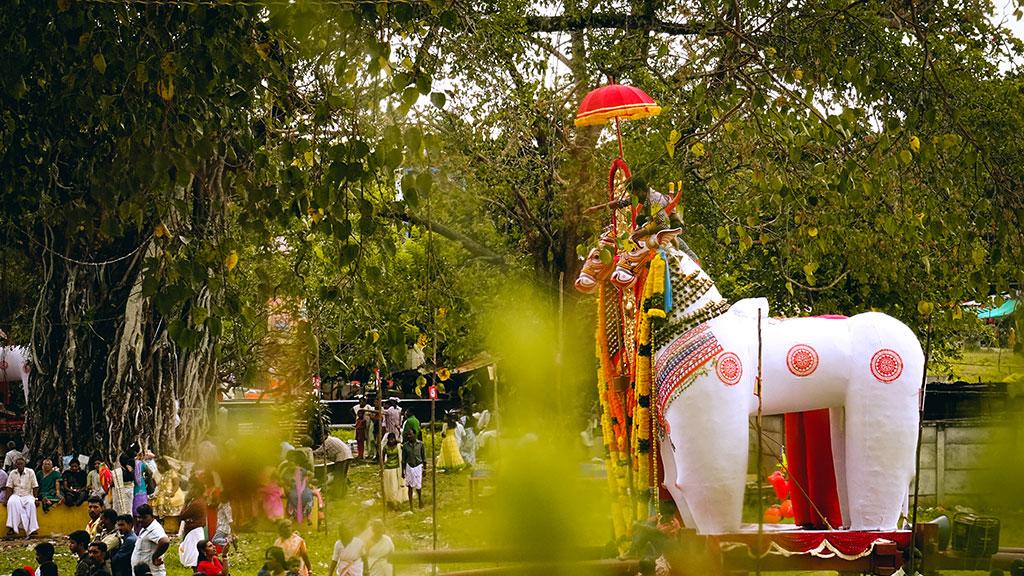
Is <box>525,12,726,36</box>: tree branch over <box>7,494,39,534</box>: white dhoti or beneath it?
over

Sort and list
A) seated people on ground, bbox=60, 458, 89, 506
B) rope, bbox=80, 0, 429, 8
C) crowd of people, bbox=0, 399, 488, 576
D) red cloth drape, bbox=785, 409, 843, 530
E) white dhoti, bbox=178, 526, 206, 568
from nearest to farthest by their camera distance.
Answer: rope, bbox=80, 0, 429, 8 < crowd of people, bbox=0, 399, 488, 576 < red cloth drape, bbox=785, 409, 843, 530 < white dhoti, bbox=178, 526, 206, 568 < seated people on ground, bbox=60, 458, 89, 506

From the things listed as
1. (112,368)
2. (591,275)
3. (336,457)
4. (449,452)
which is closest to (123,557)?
(591,275)

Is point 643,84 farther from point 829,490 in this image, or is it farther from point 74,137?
point 74,137

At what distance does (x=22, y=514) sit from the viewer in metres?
13.6

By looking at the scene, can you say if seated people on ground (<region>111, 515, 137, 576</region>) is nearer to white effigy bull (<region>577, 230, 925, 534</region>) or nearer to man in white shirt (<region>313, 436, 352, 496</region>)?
man in white shirt (<region>313, 436, 352, 496</region>)

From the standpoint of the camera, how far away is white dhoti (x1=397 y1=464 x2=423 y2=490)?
14.0 m

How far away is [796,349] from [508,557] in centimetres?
594

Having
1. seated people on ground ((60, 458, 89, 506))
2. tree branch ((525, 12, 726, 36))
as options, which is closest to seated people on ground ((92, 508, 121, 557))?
seated people on ground ((60, 458, 89, 506))

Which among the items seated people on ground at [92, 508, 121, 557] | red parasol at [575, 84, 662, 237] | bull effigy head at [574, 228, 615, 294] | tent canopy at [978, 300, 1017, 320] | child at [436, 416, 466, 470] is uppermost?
red parasol at [575, 84, 662, 237]

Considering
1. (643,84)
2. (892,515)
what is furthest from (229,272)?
(643,84)

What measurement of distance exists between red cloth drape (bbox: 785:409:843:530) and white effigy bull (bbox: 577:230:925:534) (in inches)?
15.4

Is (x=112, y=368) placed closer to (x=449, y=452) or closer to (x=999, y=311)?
(x=449, y=452)

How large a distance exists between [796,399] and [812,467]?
2.94 feet

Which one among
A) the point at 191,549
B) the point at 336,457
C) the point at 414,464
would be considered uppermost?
the point at 336,457
